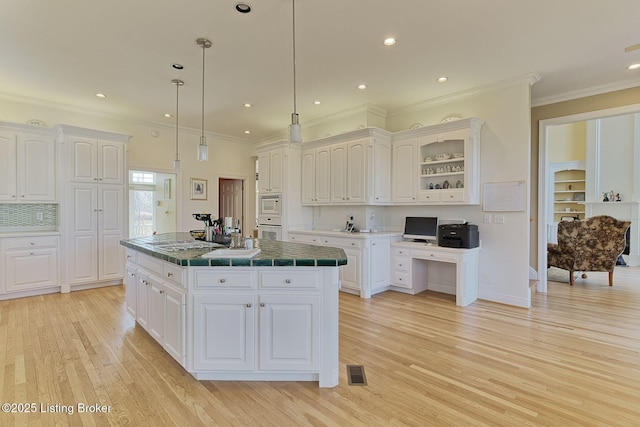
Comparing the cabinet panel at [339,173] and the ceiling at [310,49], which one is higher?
the ceiling at [310,49]

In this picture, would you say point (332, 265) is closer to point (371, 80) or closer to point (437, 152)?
point (371, 80)

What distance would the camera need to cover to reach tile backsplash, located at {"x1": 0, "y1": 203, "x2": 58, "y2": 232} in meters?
4.68

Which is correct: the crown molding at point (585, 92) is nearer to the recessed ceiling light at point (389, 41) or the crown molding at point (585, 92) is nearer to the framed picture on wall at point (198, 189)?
the recessed ceiling light at point (389, 41)

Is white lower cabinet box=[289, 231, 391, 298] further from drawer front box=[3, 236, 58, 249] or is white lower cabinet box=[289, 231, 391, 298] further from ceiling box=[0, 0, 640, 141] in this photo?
drawer front box=[3, 236, 58, 249]

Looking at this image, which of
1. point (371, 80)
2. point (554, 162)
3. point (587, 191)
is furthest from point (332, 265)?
point (554, 162)

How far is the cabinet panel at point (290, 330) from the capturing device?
2.21 meters

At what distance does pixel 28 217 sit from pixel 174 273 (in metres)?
4.22

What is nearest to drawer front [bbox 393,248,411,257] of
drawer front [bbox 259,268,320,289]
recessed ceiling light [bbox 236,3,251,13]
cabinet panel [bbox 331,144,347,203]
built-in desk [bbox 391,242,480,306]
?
built-in desk [bbox 391,242,480,306]

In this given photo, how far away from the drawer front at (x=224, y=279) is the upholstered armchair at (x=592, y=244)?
563 cm

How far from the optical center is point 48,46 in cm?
327

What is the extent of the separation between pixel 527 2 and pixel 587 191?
7051 millimetres

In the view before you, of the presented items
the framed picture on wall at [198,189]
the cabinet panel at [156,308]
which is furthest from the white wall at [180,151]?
the cabinet panel at [156,308]

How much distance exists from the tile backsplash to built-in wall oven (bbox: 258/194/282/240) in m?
3.26

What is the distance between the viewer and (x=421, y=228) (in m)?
4.82
